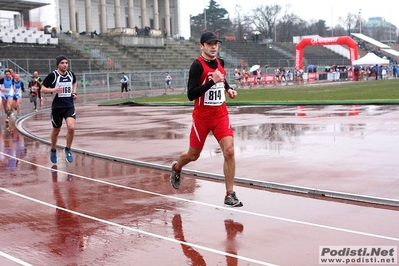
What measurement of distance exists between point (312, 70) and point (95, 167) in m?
53.5

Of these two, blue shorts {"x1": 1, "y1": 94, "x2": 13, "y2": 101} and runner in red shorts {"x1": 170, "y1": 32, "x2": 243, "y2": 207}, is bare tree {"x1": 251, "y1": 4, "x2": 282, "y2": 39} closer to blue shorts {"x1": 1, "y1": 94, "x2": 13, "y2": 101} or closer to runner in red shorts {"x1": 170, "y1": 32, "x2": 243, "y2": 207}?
blue shorts {"x1": 1, "y1": 94, "x2": 13, "y2": 101}

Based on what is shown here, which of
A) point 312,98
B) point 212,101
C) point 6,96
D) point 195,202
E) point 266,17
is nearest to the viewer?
point 212,101

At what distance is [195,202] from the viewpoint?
823cm

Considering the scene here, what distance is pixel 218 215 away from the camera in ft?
24.5

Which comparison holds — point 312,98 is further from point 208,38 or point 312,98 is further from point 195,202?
point 208,38

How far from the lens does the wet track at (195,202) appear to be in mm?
6070

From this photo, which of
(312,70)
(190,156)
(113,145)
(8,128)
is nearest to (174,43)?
(312,70)

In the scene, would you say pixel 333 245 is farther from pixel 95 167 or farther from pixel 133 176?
pixel 95 167

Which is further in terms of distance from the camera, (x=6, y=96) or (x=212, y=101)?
(x=6, y=96)

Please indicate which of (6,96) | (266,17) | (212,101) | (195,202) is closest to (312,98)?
(6,96)

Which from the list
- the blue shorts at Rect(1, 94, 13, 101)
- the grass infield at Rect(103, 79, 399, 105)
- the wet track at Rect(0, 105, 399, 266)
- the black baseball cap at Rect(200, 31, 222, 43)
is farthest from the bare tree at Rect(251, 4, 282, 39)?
the black baseball cap at Rect(200, 31, 222, 43)

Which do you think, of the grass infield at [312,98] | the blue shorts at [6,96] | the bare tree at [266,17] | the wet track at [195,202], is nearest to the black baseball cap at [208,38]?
the wet track at [195,202]

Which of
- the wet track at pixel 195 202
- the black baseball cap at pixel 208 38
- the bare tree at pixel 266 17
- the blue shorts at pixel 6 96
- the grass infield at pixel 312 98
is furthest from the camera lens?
the bare tree at pixel 266 17

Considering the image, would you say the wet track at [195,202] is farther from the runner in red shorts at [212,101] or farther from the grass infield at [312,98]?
the grass infield at [312,98]
